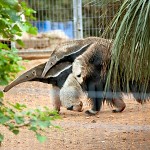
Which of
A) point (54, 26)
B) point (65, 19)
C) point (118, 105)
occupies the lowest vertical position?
point (118, 105)

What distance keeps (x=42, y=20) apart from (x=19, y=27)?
9.22 m

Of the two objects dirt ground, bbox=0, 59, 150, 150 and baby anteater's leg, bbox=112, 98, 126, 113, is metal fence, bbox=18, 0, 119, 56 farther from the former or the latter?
dirt ground, bbox=0, 59, 150, 150

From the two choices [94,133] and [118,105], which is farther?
[118,105]

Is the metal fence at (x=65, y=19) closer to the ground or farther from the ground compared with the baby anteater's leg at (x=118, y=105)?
farther from the ground

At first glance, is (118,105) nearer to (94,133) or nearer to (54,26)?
(94,133)

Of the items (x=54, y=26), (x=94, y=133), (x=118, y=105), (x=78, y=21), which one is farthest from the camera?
(x=54, y=26)

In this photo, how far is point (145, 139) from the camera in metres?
4.90

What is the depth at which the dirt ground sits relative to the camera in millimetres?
4703

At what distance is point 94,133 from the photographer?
5.17 meters

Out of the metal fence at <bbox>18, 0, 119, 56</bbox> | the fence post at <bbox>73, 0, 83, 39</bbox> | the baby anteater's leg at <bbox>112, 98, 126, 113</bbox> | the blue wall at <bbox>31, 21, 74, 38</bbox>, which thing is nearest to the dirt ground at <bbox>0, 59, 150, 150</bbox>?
the baby anteater's leg at <bbox>112, 98, 126, 113</bbox>

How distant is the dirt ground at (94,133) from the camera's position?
4.70 metres

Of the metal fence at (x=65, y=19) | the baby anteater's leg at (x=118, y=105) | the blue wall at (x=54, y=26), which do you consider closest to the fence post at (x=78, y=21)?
the metal fence at (x=65, y=19)

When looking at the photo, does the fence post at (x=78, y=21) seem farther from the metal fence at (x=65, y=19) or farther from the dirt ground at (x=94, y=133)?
the dirt ground at (x=94, y=133)

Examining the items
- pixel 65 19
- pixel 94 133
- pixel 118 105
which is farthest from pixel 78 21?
pixel 94 133
